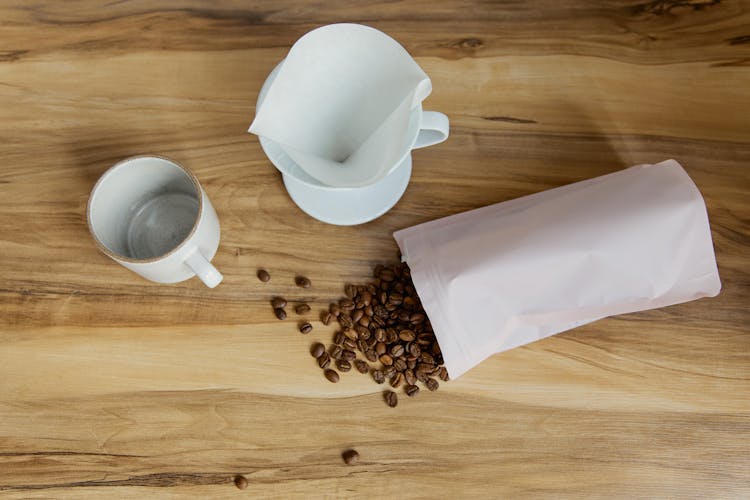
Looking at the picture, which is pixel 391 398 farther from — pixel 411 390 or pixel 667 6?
pixel 667 6

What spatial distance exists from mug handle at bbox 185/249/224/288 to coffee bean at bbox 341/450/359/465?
0.27 m

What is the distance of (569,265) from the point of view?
0.74m

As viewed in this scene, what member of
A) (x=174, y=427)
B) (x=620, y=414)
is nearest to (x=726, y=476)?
(x=620, y=414)

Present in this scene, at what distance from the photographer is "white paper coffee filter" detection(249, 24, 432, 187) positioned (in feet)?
2.31

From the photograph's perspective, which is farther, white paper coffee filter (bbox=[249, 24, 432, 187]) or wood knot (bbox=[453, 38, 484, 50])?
wood knot (bbox=[453, 38, 484, 50])

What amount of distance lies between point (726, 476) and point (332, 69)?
717 millimetres

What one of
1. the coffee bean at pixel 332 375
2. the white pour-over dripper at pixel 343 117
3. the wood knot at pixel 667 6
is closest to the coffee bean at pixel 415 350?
the coffee bean at pixel 332 375

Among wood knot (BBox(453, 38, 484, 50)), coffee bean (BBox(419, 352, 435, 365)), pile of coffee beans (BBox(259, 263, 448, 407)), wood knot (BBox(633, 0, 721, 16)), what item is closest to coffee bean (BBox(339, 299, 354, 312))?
pile of coffee beans (BBox(259, 263, 448, 407))

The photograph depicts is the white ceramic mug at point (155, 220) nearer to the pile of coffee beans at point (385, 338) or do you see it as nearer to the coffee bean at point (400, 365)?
the pile of coffee beans at point (385, 338)

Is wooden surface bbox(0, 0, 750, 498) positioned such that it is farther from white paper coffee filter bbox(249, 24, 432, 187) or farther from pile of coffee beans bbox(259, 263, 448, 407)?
white paper coffee filter bbox(249, 24, 432, 187)

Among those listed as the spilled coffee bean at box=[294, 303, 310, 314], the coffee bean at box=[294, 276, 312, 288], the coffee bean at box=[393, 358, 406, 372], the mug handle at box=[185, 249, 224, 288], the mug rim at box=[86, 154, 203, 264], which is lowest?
the coffee bean at box=[393, 358, 406, 372]

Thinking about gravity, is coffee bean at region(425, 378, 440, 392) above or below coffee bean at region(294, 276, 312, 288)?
A: below

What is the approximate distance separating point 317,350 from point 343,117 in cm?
30

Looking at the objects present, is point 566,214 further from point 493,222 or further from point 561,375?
point 561,375
